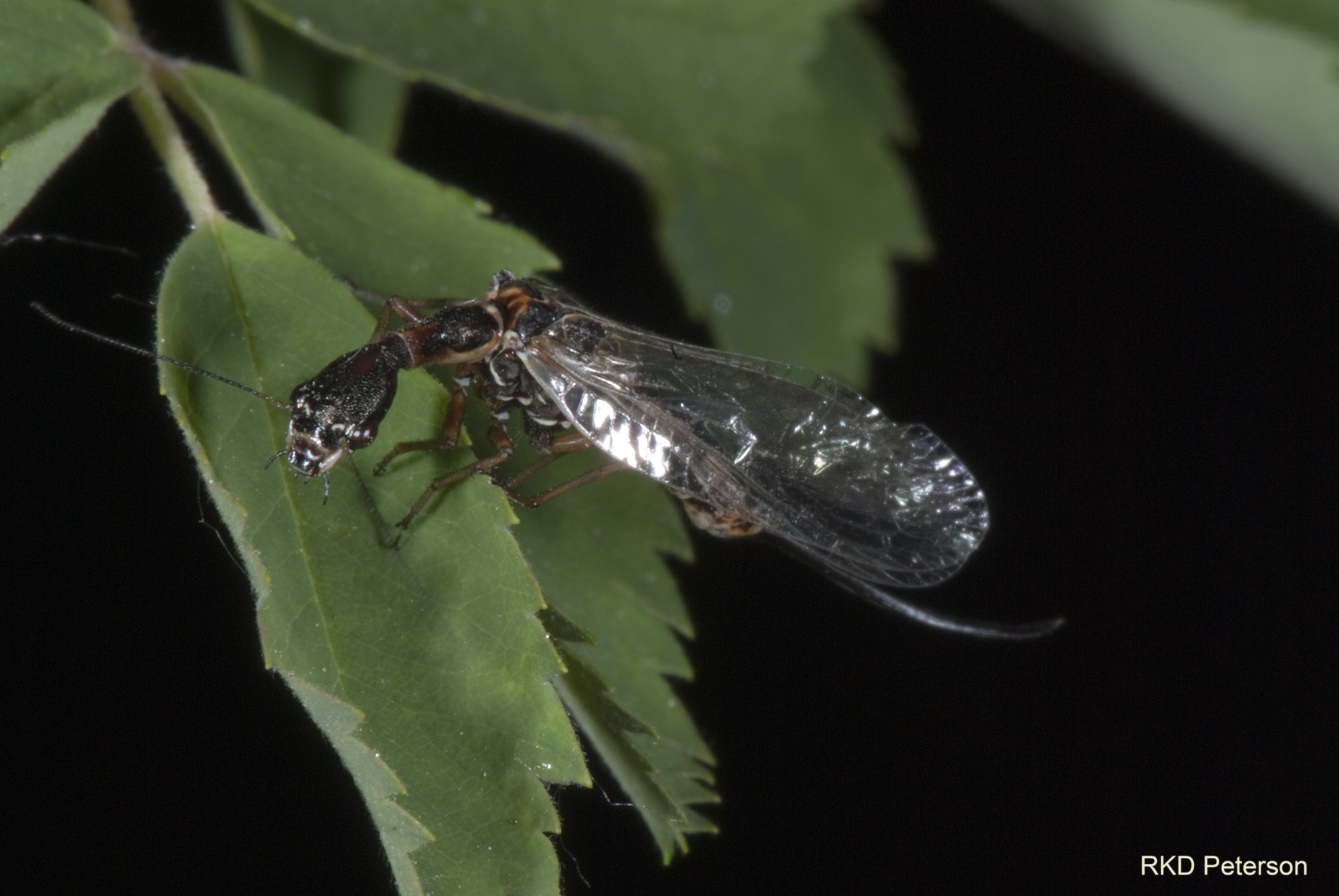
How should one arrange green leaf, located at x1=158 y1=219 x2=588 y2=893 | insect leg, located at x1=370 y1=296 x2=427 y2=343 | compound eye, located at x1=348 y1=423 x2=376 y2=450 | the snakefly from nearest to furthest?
1. green leaf, located at x1=158 y1=219 x2=588 y2=893
2. compound eye, located at x1=348 y1=423 x2=376 y2=450
3. insect leg, located at x1=370 y1=296 x2=427 y2=343
4. the snakefly

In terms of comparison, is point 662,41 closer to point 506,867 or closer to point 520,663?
point 520,663

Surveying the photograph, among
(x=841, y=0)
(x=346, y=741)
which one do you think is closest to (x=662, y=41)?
(x=841, y=0)

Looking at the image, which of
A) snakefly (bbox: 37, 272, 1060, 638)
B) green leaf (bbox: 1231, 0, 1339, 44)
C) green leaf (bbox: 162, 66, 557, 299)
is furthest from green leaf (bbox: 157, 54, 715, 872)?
green leaf (bbox: 1231, 0, 1339, 44)

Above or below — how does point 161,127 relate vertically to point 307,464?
above

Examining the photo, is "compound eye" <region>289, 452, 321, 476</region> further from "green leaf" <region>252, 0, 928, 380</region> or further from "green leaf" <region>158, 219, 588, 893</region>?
"green leaf" <region>252, 0, 928, 380</region>

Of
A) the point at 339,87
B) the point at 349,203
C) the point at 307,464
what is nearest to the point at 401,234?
the point at 349,203

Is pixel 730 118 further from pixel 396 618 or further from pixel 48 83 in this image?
pixel 396 618
